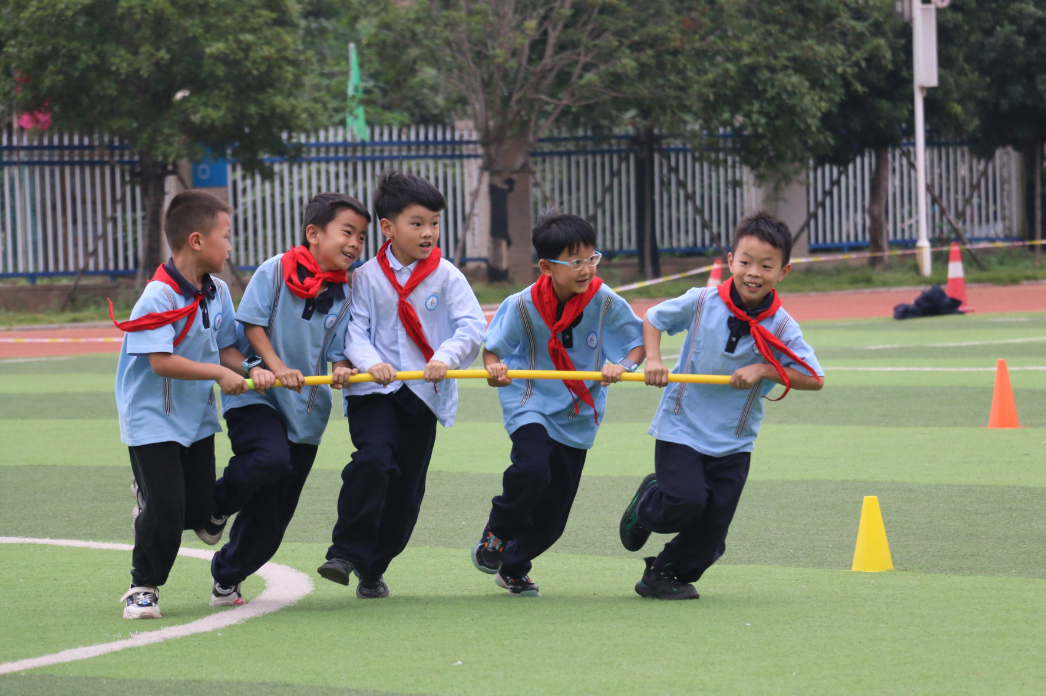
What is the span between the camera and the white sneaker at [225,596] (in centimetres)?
464

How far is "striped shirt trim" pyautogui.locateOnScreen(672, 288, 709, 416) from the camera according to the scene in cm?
474

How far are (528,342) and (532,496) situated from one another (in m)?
0.59

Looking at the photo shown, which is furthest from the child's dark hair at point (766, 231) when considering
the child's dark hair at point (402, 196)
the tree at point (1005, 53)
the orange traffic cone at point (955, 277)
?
the tree at point (1005, 53)

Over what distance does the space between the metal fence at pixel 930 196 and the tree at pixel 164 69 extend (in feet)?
31.7

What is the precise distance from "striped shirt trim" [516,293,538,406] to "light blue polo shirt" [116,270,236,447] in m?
1.10

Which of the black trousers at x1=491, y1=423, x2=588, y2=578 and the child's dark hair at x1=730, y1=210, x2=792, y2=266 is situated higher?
the child's dark hair at x1=730, y1=210, x2=792, y2=266

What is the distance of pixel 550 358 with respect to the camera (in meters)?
4.87

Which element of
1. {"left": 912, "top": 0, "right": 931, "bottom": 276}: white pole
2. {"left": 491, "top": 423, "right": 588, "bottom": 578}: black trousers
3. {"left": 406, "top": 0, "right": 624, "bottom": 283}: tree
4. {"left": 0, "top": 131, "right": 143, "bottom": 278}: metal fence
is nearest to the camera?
{"left": 491, "top": 423, "right": 588, "bottom": 578}: black trousers

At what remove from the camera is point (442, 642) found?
13.2 feet

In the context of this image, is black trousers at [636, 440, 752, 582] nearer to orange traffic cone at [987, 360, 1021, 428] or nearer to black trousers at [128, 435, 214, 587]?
black trousers at [128, 435, 214, 587]

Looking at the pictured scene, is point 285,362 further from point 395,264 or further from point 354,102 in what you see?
point 354,102

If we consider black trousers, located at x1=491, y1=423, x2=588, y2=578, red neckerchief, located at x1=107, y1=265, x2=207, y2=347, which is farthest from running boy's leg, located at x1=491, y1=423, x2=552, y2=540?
red neckerchief, located at x1=107, y1=265, x2=207, y2=347

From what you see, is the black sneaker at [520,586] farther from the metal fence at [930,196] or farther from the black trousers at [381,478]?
the metal fence at [930,196]

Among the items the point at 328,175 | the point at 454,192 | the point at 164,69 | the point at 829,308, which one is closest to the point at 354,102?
the point at 328,175
